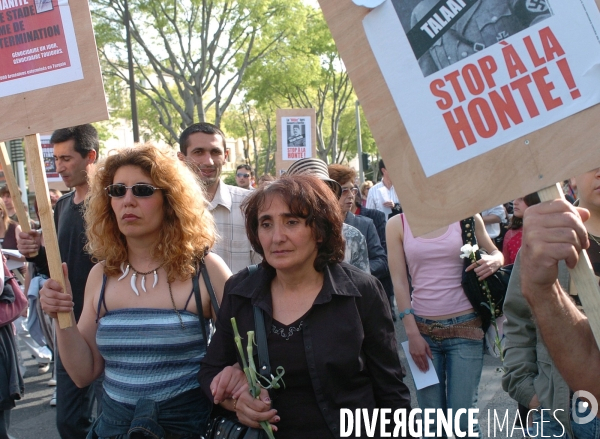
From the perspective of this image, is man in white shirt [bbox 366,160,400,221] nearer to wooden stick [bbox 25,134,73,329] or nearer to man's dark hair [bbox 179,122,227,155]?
man's dark hair [bbox 179,122,227,155]

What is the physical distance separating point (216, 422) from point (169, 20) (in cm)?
1795

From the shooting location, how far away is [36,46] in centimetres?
281

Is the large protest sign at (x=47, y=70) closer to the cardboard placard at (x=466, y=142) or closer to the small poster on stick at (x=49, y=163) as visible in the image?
the cardboard placard at (x=466, y=142)

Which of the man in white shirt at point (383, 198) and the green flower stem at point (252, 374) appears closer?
the green flower stem at point (252, 374)

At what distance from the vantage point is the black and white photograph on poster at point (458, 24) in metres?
1.75

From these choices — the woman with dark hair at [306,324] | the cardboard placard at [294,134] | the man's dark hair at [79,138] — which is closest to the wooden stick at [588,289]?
the woman with dark hair at [306,324]

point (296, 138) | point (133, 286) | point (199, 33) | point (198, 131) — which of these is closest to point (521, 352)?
point (133, 286)

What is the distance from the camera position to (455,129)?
1786mm

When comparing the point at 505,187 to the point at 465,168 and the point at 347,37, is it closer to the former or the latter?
the point at 465,168

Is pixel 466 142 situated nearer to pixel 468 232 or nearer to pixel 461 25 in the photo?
pixel 461 25

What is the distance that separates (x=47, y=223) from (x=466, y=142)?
5.64ft

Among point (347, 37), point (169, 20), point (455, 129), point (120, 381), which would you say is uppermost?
point (169, 20)

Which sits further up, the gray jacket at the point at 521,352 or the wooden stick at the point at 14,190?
the wooden stick at the point at 14,190

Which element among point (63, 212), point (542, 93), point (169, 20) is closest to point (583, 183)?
point (542, 93)
